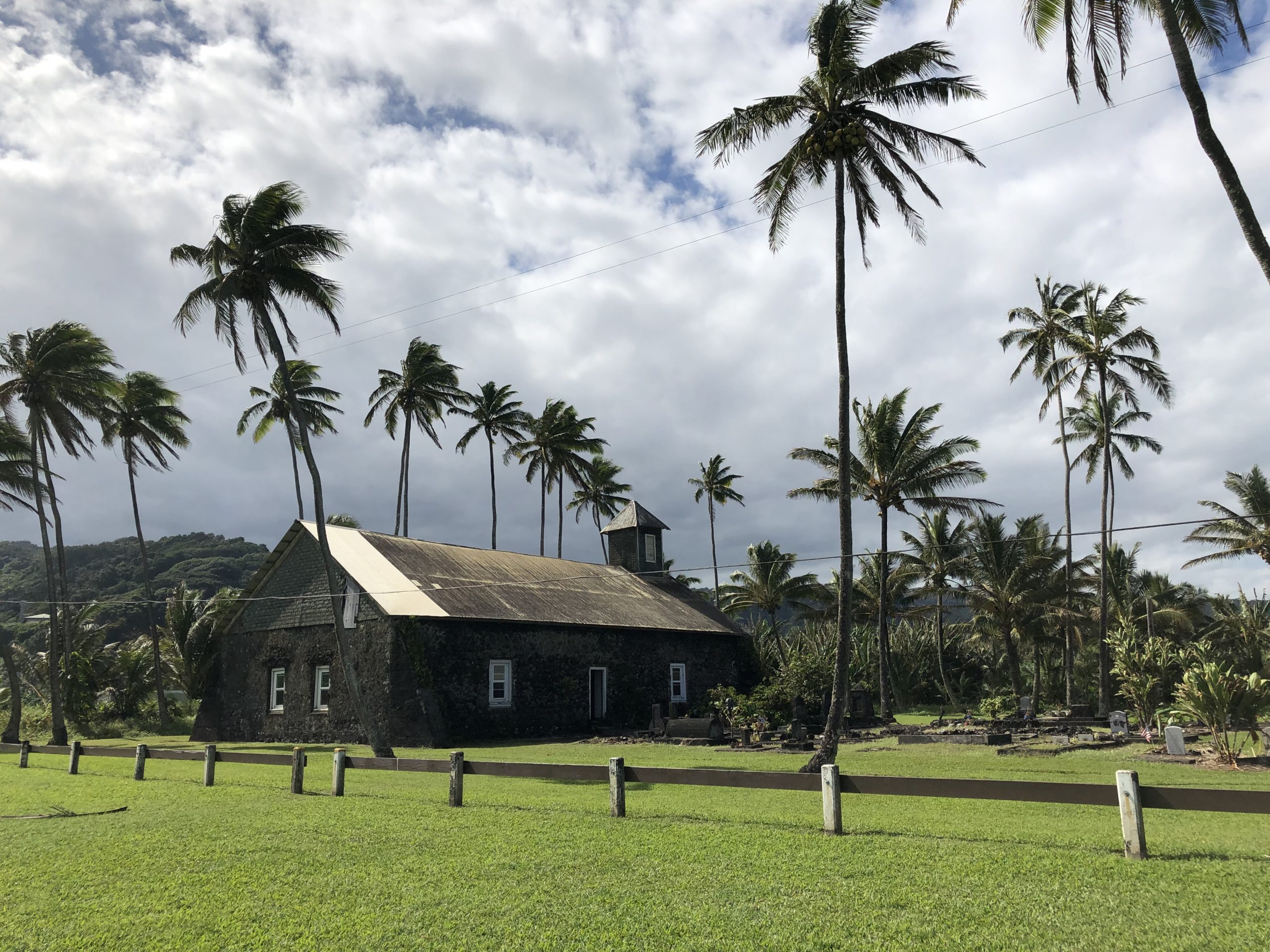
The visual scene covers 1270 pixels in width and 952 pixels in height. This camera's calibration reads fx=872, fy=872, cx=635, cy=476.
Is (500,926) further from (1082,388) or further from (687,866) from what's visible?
(1082,388)

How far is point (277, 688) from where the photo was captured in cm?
2798

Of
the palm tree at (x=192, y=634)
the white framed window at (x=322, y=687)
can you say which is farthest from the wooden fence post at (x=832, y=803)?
the palm tree at (x=192, y=634)

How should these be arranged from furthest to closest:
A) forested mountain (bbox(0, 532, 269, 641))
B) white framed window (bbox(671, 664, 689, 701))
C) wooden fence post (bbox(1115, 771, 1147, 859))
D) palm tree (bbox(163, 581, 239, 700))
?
1. forested mountain (bbox(0, 532, 269, 641))
2. palm tree (bbox(163, 581, 239, 700))
3. white framed window (bbox(671, 664, 689, 701))
4. wooden fence post (bbox(1115, 771, 1147, 859))

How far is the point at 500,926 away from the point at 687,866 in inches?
76.7

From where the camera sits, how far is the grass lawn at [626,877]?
5414mm

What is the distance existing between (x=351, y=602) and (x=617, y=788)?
17.9 m

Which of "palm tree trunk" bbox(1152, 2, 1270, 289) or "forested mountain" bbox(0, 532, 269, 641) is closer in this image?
"palm tree trunk" bbox(1152, 2, 1270, 289)

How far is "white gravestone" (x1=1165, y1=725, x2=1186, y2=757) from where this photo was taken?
17.7 metres

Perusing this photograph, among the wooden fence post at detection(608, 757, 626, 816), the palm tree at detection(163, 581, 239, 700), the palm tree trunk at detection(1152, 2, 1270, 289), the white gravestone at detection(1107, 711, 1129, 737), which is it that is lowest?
the white gravestone at detection(1107, 711, 1129, 737)

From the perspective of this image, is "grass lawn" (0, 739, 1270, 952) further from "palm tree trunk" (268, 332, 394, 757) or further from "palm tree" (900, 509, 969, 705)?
"palm tree" (900, 509, 969, 705)

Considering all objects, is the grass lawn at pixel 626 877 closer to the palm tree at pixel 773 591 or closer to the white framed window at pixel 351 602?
the white framed window at pixel 351 602

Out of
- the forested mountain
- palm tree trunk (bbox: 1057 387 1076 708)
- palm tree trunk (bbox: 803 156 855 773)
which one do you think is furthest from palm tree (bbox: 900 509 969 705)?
the forested mountain

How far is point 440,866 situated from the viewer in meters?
7.17

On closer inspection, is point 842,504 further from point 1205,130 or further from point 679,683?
point 679,683
